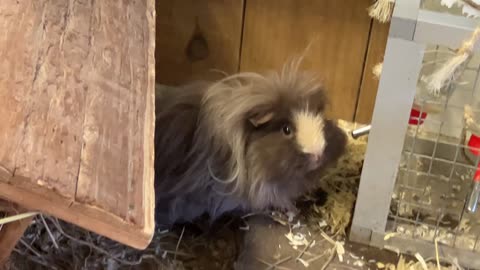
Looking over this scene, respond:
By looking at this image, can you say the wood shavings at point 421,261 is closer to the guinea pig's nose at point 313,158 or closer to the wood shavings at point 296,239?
the wood shavings at point 296,239

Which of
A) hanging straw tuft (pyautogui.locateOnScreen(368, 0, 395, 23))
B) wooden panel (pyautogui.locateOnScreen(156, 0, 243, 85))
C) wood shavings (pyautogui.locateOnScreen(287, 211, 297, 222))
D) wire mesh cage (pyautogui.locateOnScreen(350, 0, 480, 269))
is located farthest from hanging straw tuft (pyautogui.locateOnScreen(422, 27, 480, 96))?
wooden panel (pyautogui.locateOnScreen(156, 0, 243, 85))

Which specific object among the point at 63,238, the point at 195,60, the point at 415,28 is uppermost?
the point at 415,28

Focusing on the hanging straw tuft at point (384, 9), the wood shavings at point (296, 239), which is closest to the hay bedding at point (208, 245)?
the wood shavings at point (296, 239)

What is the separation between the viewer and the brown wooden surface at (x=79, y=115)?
78 centimetres

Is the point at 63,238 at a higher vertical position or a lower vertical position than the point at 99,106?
lower

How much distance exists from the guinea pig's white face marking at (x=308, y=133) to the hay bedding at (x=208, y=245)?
0.28 meters

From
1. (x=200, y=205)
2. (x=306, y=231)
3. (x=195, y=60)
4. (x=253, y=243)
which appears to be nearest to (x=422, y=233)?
(x=306, y=231)

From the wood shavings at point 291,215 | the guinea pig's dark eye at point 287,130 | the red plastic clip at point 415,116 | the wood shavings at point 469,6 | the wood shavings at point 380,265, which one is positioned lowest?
the wood shavings at point 380,265

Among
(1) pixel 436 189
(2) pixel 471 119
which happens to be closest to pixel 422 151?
(1) pixel 436 189

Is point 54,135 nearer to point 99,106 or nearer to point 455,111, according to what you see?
point 99,106

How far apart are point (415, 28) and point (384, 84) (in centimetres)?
12

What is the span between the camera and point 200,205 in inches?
57.7

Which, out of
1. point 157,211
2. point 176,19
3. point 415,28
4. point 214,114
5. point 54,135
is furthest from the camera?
point 176,19

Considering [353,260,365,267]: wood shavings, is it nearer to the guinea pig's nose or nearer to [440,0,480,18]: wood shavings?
the guinea pig's nose
